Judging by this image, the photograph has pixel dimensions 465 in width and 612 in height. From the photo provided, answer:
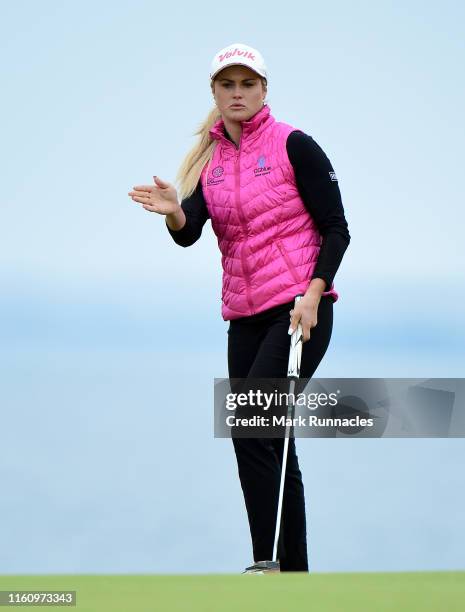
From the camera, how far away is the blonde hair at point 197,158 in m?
3.47

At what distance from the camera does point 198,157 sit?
11.6 feet

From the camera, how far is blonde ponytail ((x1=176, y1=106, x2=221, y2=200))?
11.4ft

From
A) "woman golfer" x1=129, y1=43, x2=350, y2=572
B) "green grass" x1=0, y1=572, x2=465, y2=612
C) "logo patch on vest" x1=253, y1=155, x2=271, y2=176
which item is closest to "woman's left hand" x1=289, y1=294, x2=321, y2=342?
"woman golfer" x1=129, y1=43, x2=350, y2=572

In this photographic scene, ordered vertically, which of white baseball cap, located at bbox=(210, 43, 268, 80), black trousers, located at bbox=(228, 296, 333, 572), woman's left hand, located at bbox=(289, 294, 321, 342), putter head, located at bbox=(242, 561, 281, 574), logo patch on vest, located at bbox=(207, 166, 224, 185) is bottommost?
putter head, located at bbox=(242, 561, 281, 574)

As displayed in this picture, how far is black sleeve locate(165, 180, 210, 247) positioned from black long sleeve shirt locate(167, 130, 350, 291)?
327 mm

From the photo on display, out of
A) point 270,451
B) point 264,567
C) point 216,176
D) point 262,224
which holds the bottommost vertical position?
point 264,567

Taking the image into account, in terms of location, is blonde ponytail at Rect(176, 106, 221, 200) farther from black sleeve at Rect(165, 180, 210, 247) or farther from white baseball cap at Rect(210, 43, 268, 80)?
white baseball cap at Rect(210, 43, 268, 80)

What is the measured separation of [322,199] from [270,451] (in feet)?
2.34

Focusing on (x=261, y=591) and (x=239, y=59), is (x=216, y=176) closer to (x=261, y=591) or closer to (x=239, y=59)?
(x=239, y=59)

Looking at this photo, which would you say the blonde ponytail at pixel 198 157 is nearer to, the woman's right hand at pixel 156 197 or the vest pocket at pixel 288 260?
the woman's right hand at pixel 156 197

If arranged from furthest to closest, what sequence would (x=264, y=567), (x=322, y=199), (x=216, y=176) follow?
(x=216, y=176)
(x=322, y=199)
(x=264, y=567)

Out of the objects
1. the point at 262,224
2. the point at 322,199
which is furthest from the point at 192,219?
the point at 322,199

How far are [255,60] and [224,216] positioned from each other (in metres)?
0.45

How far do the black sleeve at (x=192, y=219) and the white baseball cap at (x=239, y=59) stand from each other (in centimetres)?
36
